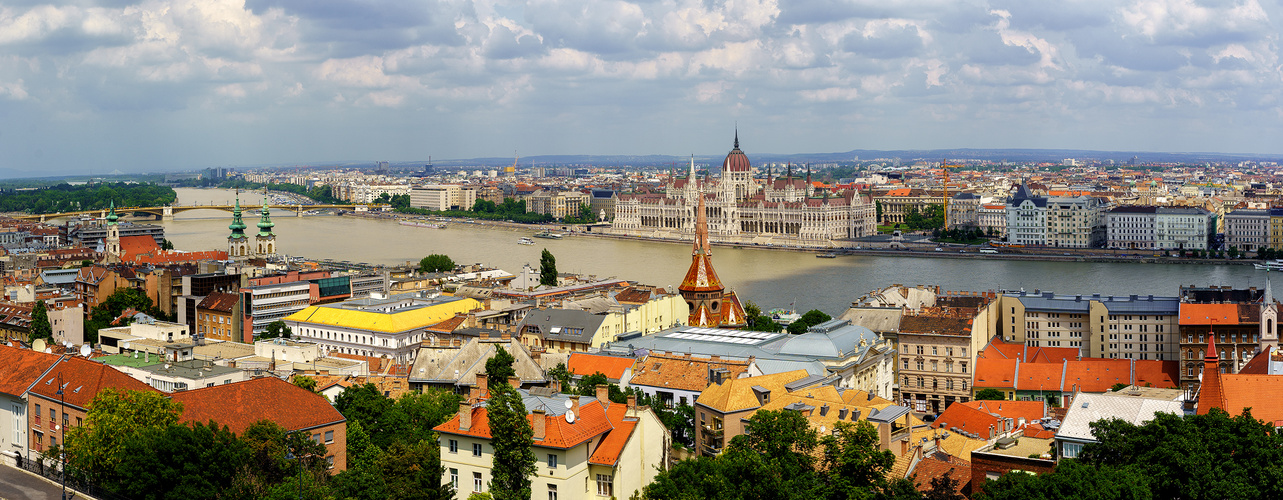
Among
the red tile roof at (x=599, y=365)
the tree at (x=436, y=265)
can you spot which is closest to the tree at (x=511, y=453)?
the red tile roof at (x=599, y=365)

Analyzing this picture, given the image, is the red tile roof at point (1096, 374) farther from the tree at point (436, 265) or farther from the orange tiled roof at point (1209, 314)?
the tree at point (436, 265)

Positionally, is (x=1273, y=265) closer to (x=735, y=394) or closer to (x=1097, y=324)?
(x=1097, y=324)

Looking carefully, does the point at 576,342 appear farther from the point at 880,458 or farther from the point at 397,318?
the point at 880,458

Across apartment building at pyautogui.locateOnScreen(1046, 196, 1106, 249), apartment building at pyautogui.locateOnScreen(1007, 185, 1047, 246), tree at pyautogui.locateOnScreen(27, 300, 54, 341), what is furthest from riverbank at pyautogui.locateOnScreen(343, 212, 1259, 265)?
tree at pyautogui.locateOnScreen(27, 300, 54, 341)

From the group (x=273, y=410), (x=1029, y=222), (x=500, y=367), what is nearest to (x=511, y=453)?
(x=273, y=410)

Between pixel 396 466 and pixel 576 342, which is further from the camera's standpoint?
pixel 576 342

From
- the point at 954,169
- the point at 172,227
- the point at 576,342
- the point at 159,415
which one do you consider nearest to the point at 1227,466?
the point at 159,415
